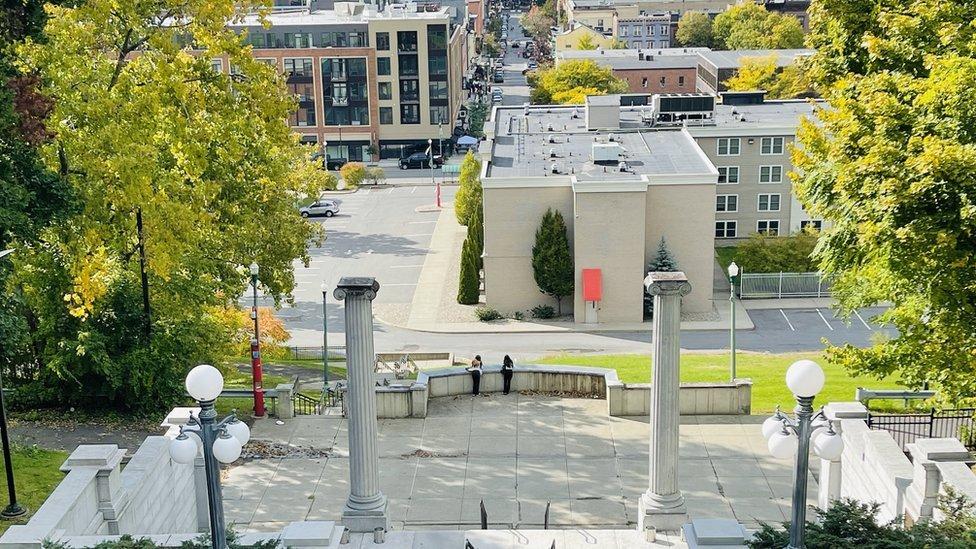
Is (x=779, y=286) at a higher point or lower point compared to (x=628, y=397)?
lower

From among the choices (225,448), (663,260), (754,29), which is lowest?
(663,260)

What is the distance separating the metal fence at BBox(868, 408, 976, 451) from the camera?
22.9 metres

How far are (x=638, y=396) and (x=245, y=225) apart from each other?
14.3 meters

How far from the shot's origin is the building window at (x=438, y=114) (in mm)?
88688

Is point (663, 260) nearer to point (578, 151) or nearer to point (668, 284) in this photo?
point (578, 151)

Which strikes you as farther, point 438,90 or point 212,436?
point 438,90

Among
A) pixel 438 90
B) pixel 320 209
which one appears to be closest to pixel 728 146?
pixel 320 209

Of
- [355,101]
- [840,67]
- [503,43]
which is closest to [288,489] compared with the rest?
[840,67]

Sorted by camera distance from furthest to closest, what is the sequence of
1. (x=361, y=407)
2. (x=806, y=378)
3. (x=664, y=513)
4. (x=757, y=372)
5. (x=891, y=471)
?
(x=757, y=372) < (x=891, y=471) < (x=664, y=513) < (x=361, y=407) < (x=806, y=378)

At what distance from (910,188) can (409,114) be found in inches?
2818

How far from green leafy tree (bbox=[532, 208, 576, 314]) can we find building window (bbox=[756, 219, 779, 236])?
1766 centimetres

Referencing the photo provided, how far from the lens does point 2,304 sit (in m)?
21.9

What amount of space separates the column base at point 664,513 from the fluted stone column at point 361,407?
448 cm

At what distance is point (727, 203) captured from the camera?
61.9m
